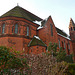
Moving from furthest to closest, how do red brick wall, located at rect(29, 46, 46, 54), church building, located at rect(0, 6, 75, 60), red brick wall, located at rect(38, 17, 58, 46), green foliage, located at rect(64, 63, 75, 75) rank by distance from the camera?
red brick wall, located at rect(38, 17, 58, 46)
red brick wall, located at rect(29, 46, 46, 54)
church building, located at rect(0, 6, 75, 60)
green foliage, located at rect(64, 63, 75, 75)

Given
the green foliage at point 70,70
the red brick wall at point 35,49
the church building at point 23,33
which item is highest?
the church building at point 23,33

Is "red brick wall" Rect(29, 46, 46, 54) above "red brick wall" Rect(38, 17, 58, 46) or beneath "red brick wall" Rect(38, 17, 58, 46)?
beneath

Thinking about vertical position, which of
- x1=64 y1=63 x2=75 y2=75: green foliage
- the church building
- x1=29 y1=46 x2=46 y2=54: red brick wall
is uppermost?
the church building

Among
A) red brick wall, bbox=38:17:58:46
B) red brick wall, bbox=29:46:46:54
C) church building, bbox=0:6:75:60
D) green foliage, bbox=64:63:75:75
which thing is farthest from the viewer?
Result: red brick wall, bbox=38:17:58:46

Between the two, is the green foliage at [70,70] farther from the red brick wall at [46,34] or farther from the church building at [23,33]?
the red brick wall at [46,34]

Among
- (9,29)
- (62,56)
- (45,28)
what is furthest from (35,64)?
(45,28)

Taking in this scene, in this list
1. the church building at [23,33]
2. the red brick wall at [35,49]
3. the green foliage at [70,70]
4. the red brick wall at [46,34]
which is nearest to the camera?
the green foliage at [70,70]

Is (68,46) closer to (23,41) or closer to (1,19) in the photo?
(23,41)

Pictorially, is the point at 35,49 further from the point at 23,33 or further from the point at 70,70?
the point at 70,70

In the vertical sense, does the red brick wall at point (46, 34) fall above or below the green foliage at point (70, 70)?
above

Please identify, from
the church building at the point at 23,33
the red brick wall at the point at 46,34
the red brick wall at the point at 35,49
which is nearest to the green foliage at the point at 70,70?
the church building at the point at 23,33

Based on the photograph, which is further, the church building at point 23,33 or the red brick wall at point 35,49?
the red brick wall at point 35,49

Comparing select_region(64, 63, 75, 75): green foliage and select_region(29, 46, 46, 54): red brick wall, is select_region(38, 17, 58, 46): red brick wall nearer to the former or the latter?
select_region(29, 46, 46, 54): red brick wall

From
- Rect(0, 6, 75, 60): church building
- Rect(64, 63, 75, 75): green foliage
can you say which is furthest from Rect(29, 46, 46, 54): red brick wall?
Rect(64, 63, 75, 75): green foliage
